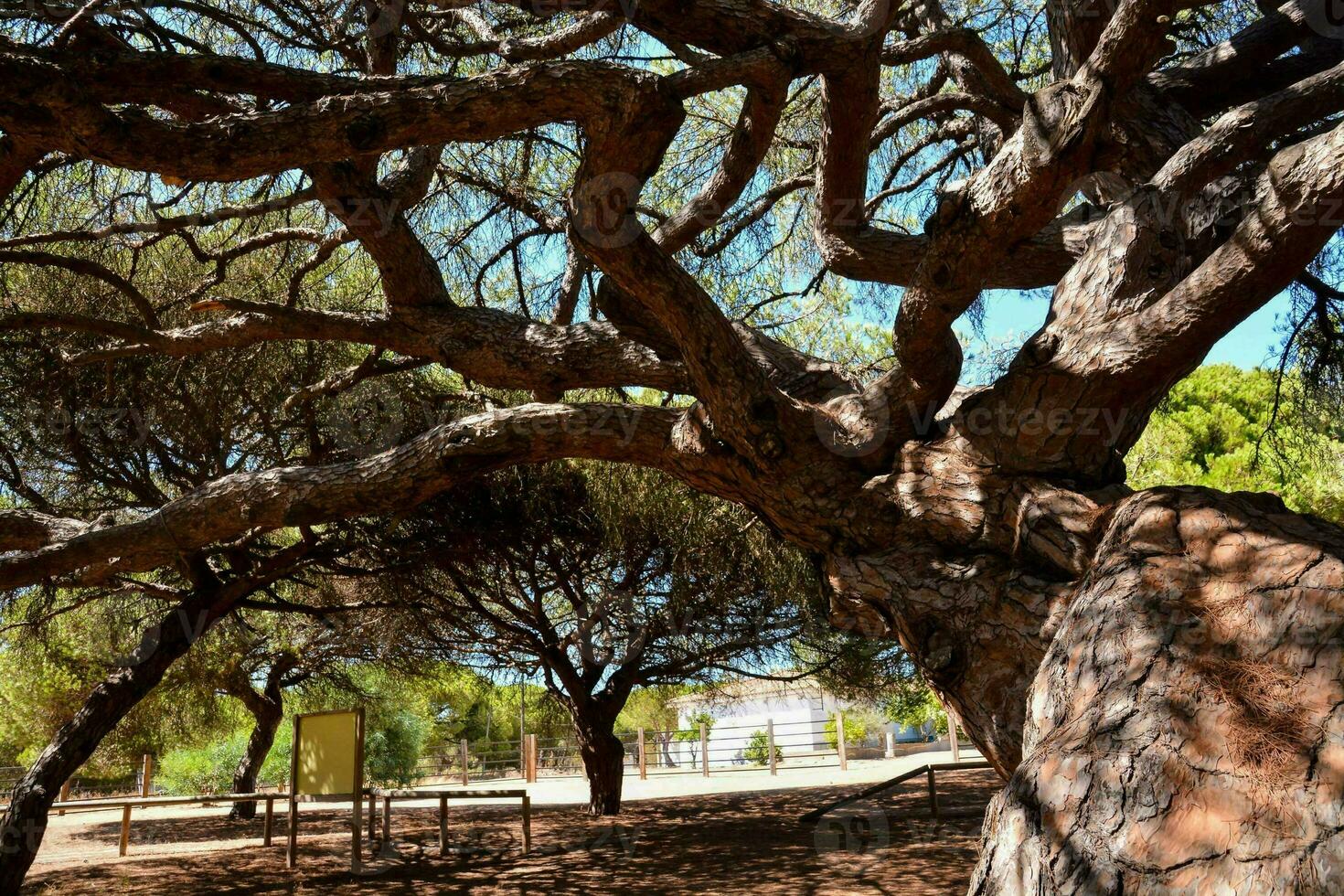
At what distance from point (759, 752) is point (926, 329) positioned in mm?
22773

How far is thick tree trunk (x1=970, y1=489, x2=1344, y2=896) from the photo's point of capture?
1828 mm

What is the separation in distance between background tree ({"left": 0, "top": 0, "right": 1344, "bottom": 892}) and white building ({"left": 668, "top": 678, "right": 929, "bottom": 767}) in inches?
626

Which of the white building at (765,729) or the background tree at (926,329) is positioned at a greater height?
the background tree at (926,329)

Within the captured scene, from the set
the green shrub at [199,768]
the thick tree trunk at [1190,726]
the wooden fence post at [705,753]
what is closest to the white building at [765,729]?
the wooden fence post at [705,753]

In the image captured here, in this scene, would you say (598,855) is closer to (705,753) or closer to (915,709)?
(705,753)

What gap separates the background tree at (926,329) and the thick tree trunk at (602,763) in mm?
5545

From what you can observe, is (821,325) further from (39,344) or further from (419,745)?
(419,745)

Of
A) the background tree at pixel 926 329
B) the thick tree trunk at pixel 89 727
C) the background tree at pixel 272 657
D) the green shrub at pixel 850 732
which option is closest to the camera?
the background tree at pixel 926 329

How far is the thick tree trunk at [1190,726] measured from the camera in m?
1.83

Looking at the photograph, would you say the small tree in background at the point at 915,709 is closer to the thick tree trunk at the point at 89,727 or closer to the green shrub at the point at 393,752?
the thick tree trunk at the point at 89,727

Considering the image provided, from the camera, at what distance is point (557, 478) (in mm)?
8828

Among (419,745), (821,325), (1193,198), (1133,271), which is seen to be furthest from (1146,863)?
(419,745)

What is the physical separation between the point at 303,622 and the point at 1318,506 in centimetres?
1244

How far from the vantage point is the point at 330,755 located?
7.46 metres
